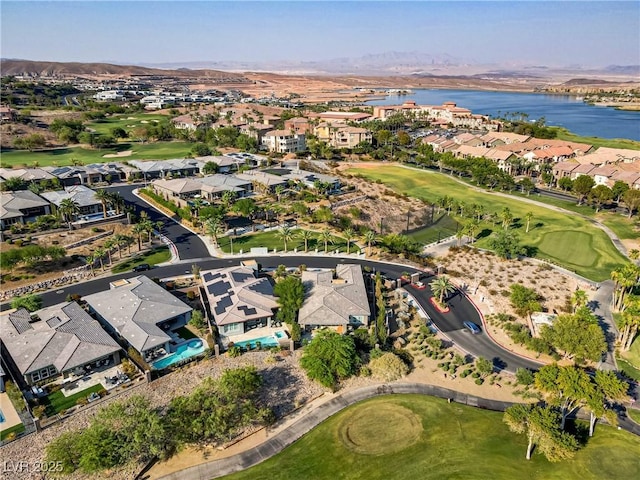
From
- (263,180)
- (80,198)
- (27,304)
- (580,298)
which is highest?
(80,198)

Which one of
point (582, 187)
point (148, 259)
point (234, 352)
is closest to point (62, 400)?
point (234, 352)

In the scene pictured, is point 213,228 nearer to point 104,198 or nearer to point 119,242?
point 119,242

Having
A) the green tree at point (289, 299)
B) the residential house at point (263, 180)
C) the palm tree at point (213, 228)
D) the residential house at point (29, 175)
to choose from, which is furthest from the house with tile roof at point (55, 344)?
the residential house at point (29, 175)

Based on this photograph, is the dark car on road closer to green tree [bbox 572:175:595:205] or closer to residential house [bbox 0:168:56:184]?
green tree [bbox 572:175:595:205]

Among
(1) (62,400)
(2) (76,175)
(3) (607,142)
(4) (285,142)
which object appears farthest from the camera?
(3) (607,142)

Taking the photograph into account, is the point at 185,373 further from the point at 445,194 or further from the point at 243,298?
the point at 445,194

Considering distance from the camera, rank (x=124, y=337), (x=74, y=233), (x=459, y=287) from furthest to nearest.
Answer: (x=74, y=233)
(x=459, y=287)
(x=124, y=337)

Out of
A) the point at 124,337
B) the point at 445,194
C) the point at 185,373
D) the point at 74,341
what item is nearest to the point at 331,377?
the point at 185,373
